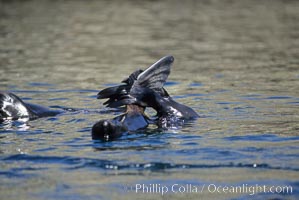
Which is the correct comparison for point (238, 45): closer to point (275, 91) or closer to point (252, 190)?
point (275, 91)

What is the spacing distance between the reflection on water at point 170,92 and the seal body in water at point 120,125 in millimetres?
93

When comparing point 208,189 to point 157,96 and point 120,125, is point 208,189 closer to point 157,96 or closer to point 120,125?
point 120,125

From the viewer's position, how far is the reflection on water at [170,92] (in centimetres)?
522

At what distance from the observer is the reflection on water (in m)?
5.22

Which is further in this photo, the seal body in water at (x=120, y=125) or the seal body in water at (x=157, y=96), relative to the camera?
the seal body in water at (x=157, y=96)

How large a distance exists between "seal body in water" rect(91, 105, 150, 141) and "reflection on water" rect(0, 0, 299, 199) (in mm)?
93

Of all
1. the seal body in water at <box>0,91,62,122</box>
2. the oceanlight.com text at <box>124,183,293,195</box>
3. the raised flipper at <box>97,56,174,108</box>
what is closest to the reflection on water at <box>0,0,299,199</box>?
the oceanlight.com text at <box>124,183,293,195</box>

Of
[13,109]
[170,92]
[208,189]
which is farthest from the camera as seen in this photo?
[170,92]

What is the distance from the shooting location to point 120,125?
20.3 ft

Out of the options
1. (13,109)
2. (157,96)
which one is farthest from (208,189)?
(13,109)

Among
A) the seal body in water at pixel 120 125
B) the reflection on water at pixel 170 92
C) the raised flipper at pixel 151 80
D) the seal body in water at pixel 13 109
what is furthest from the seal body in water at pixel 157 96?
the seal body in water at pixel 13 109

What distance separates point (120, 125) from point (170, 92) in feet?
10.7

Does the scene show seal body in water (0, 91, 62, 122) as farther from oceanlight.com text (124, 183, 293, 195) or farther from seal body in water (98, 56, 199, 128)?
oceanlight.com text (124, 183, 293, 195)

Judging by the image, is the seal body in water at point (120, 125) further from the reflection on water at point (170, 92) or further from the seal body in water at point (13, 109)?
the seal body in water at point (13, 109)
